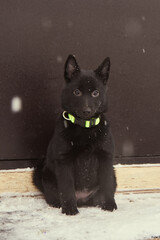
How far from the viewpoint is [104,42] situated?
291cm

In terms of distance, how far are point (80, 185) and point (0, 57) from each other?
3.52 ft

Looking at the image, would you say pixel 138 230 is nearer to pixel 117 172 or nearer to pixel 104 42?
pixel 117 172

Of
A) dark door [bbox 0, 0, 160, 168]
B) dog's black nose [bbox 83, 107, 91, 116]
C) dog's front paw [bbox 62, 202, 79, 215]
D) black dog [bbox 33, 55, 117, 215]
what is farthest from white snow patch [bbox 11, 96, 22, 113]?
dog's front paw [bbox 62, 202, 79, 215]

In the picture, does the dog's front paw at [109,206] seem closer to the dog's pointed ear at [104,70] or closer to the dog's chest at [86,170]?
the dog's chest at [86,170]

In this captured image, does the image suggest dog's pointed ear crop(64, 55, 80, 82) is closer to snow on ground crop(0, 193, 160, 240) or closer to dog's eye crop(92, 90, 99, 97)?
dog's eye crop(92, 90, 99, 97)

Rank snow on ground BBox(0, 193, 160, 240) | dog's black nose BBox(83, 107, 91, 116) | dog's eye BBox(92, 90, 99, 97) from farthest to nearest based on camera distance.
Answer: dog's eye BBox(92, 90, 99, 97)
dog's black nose BBox(83, 107, 91, 116)
snow on ground BBox(0, 193, 160, 240)

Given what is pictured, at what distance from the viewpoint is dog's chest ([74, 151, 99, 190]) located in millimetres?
2377

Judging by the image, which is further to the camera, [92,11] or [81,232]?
[92,11]

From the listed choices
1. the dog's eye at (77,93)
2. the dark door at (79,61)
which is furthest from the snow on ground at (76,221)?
the dog's eye at (77,93)

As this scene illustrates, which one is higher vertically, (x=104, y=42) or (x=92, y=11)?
(x=92, y=11)

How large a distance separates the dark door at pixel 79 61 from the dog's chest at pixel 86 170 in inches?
20.8

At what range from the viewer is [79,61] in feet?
9.47

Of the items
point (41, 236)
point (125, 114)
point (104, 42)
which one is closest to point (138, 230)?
point (41, 236)

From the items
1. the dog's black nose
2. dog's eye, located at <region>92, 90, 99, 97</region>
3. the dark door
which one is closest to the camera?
the dog's black nose
